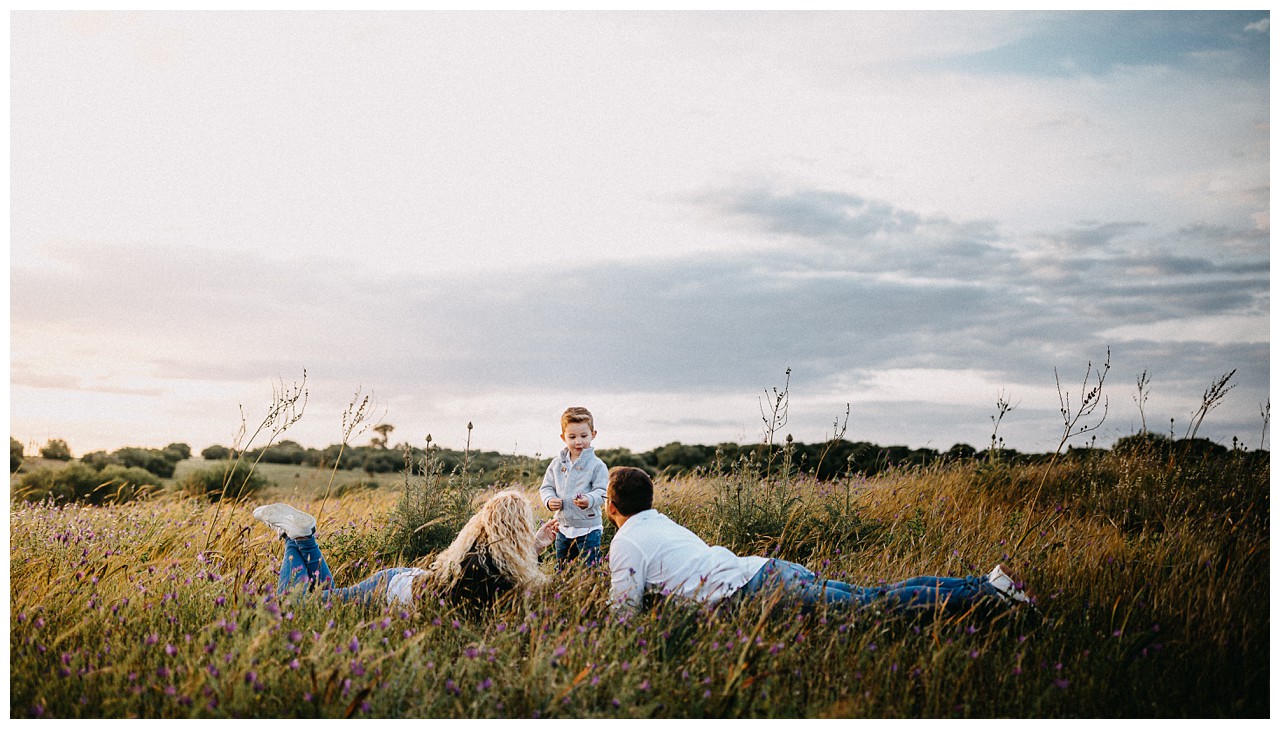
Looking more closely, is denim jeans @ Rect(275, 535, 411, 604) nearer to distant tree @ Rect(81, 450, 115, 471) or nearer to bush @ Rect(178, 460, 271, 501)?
bush @ Rect(178, 460, 271, 501)

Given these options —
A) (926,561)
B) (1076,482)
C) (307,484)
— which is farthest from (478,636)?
(1076,482)

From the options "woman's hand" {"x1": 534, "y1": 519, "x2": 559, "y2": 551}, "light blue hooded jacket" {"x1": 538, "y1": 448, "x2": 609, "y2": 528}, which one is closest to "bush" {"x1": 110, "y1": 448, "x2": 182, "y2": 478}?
"light blue hooded jacket" {"x1": 538, "y1": 448, "x2": 609, "y2": 528}

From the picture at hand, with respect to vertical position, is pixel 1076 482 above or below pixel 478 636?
above

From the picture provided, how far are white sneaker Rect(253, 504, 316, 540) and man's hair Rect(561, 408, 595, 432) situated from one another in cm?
175

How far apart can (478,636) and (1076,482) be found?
6.56 m

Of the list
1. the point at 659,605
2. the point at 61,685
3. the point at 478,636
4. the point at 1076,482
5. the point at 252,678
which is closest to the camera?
the point at 252,678

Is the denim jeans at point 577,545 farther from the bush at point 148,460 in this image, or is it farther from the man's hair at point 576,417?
the bush at point 148,460

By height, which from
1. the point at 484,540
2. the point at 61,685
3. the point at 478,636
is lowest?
the point at 61,685

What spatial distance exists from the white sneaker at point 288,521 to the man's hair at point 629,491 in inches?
69.5

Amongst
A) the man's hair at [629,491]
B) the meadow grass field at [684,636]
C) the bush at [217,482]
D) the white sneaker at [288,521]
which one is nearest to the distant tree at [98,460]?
the bush at [217,482]

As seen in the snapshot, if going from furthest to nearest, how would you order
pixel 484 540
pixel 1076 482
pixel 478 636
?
pixel 1076 482
pixel 484 540
pixel 478 636
